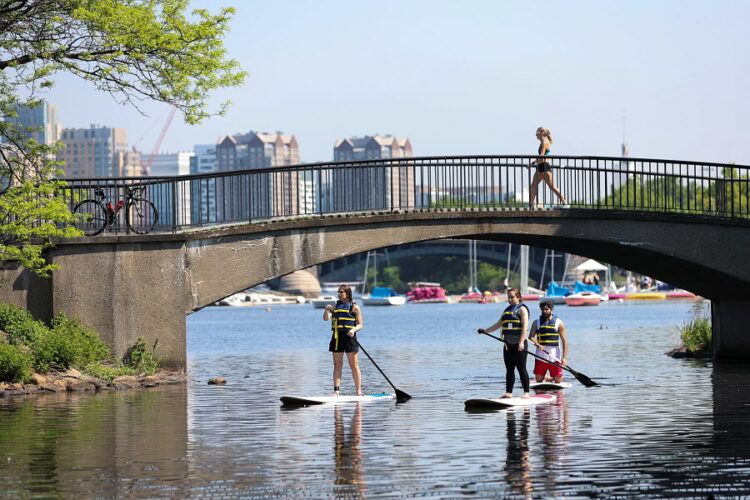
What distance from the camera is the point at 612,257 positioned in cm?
3781

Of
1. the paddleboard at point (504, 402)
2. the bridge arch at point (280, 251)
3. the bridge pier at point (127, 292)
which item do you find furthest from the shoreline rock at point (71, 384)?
the paddleboard at point (504, 402)

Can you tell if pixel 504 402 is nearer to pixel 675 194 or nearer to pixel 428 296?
pixel 675 194

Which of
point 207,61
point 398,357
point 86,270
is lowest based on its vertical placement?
point 398,357

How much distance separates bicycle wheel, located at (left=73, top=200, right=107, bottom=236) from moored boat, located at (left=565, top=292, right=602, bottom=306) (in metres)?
114

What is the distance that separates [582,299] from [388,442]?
126520mm

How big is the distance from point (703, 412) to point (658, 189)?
13.7 m

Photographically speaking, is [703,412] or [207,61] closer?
[703,412]

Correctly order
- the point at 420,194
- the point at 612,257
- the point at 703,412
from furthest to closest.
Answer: the point at 612,257 → the point at 420,194 → the point at 703,412

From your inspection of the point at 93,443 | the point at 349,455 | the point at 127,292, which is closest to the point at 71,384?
the point at 127,292

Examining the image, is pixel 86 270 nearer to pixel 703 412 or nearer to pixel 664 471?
pixel 703 412

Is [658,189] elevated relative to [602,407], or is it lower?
elevated

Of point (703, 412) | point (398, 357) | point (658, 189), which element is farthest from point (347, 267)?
point (703, 412)

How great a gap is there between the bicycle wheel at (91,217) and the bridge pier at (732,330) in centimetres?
1677

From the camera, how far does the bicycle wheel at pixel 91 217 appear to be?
30.9m
